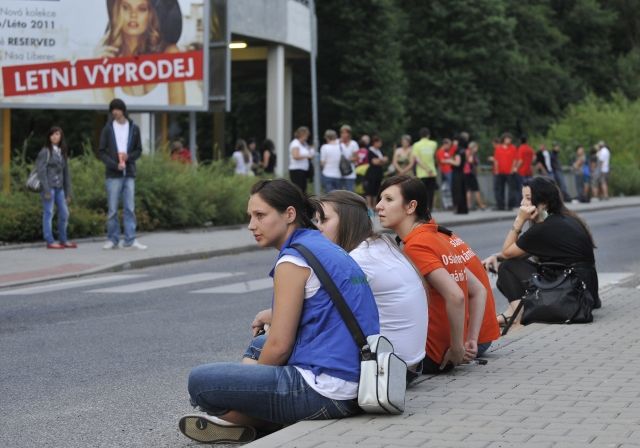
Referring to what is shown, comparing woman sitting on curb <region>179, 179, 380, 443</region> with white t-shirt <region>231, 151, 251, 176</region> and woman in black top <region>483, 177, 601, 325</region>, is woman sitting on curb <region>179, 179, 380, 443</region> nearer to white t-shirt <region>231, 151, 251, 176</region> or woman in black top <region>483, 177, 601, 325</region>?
woman in black top <region>483, 177, 601, 325</region>

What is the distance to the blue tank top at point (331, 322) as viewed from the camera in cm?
638

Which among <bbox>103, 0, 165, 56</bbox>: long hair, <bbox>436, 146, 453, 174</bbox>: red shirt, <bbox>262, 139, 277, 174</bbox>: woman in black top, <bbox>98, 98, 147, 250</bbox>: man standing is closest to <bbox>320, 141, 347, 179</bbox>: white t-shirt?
<bbox>103, 0, 165, 56</bbox>: long hair

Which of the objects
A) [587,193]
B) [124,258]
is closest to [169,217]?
[124,258]

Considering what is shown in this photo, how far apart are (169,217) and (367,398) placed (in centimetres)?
1821

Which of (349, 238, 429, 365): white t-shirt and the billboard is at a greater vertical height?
the billboard

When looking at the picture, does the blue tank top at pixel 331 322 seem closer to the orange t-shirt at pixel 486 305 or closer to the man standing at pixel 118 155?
the orange t-shirt at pixel 486 305

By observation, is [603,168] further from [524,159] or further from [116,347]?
[116,347]

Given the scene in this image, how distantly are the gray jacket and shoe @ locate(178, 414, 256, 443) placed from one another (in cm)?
1351

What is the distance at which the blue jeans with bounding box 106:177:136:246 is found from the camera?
63.9 feet

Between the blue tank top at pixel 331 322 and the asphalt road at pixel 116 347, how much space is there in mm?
935

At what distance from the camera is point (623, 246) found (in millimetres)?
22062

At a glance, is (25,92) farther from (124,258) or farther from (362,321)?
Answer: (362,321)

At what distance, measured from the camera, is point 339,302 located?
6359 mm

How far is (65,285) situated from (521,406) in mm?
9472
